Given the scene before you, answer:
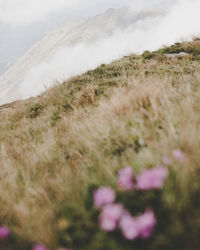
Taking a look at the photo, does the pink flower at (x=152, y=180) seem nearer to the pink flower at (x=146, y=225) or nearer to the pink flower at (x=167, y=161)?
the pink flower at (x=146, y=225)

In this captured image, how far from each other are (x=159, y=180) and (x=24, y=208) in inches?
41.2

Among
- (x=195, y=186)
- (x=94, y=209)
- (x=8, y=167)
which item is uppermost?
(x=8, y=167)

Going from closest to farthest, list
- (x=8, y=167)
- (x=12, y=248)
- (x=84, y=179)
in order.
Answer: (x=12, y=248), (x=84, y=179), (x=8, y=167)

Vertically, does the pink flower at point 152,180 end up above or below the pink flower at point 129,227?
above

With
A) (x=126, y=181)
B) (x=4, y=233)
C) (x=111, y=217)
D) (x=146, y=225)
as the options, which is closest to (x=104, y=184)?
(x=126, y=181)

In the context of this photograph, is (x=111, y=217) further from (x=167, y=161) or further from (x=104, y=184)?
(x=167, y=161)

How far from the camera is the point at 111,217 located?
1171 millimetres

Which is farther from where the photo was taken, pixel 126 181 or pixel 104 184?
pixel 104 184

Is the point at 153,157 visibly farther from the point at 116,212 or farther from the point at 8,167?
the point at 8,167

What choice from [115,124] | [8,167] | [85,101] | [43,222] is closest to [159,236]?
[43,222]

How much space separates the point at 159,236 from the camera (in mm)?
1109

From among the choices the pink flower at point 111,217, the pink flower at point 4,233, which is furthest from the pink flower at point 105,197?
the pink flower at point 4,233

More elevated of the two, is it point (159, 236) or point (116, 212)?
point (116, 212)

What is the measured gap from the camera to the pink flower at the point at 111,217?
114cm
